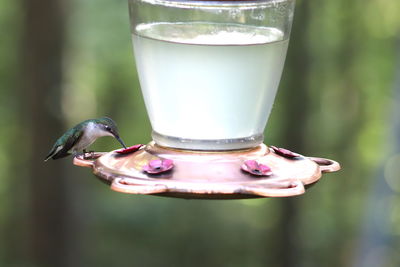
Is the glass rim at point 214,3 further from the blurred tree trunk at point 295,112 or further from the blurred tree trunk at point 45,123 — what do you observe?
the blurred tree trunk at point 295,112

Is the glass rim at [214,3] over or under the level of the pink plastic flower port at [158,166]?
over

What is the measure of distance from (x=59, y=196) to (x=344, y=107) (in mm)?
8725

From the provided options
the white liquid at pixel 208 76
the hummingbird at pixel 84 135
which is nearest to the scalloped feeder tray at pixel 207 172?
the white liquid at pixel 208 76

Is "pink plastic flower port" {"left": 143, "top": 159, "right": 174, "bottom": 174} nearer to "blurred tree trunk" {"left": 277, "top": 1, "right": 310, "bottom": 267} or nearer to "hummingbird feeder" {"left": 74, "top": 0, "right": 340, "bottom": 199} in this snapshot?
"hummingbird feeder" {"left": 74, "top": 0, "right": 340, "bottom": 199}

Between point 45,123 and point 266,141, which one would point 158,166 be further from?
point 266,141

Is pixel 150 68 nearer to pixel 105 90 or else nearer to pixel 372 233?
pixel 372 233

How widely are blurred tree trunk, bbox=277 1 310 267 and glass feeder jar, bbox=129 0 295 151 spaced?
29.8 feet

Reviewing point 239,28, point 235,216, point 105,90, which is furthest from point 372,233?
point 105,90

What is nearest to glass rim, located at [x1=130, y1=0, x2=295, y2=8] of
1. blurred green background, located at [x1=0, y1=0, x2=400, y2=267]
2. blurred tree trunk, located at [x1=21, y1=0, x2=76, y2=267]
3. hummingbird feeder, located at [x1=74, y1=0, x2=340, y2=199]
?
hummingbird feeder, located at [x1=74, y1=0, x2=340, y2=199]

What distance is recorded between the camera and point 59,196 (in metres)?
8.71

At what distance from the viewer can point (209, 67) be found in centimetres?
287

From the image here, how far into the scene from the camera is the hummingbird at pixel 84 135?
342 cm

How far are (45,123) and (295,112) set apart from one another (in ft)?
16.8

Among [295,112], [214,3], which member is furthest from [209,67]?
[295,112]
